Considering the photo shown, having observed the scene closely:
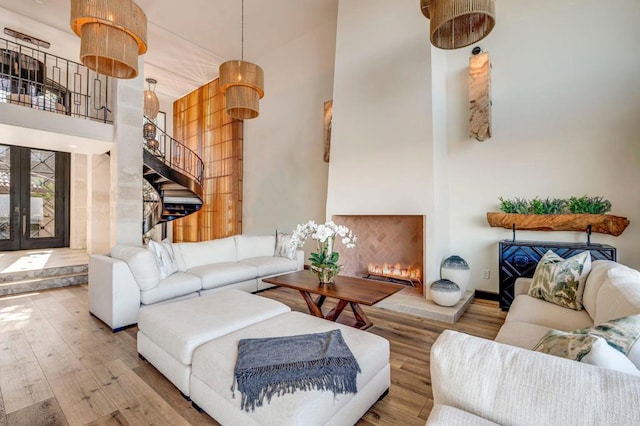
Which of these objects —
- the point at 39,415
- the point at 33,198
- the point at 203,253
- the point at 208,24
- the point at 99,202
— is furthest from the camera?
the point at 33,198

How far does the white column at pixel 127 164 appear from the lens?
4.77 meters

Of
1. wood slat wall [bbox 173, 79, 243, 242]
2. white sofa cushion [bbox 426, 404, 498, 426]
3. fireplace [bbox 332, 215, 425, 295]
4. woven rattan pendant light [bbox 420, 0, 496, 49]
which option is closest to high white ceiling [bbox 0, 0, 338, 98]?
wood slat wall [bbox 173, 79, 243, 242]

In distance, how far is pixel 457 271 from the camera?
3.71 meters

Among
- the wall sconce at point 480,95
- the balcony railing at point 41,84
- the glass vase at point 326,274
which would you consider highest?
the balcony railing at point 41,84

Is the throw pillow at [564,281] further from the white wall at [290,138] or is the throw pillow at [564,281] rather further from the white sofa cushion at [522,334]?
the white wall at [290,138]

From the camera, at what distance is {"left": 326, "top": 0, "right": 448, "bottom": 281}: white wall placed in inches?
153

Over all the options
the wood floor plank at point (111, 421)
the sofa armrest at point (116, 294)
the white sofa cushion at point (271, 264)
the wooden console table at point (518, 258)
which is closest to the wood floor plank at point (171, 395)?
the wood floor plank at point (111, 421)

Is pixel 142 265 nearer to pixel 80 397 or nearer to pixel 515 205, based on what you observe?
pixel 80 397

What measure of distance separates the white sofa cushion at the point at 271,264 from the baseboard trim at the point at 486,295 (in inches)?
108

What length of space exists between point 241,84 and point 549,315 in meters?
3.88

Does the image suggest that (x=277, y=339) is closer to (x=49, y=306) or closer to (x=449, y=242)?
(x=449, y=242)

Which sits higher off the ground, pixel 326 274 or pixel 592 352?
pixel 592 352

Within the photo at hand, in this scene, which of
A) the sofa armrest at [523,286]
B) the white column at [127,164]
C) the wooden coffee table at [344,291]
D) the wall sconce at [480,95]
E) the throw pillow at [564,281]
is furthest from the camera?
the white column at [127,164]

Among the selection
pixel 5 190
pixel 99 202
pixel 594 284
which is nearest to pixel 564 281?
pixel 594 284
